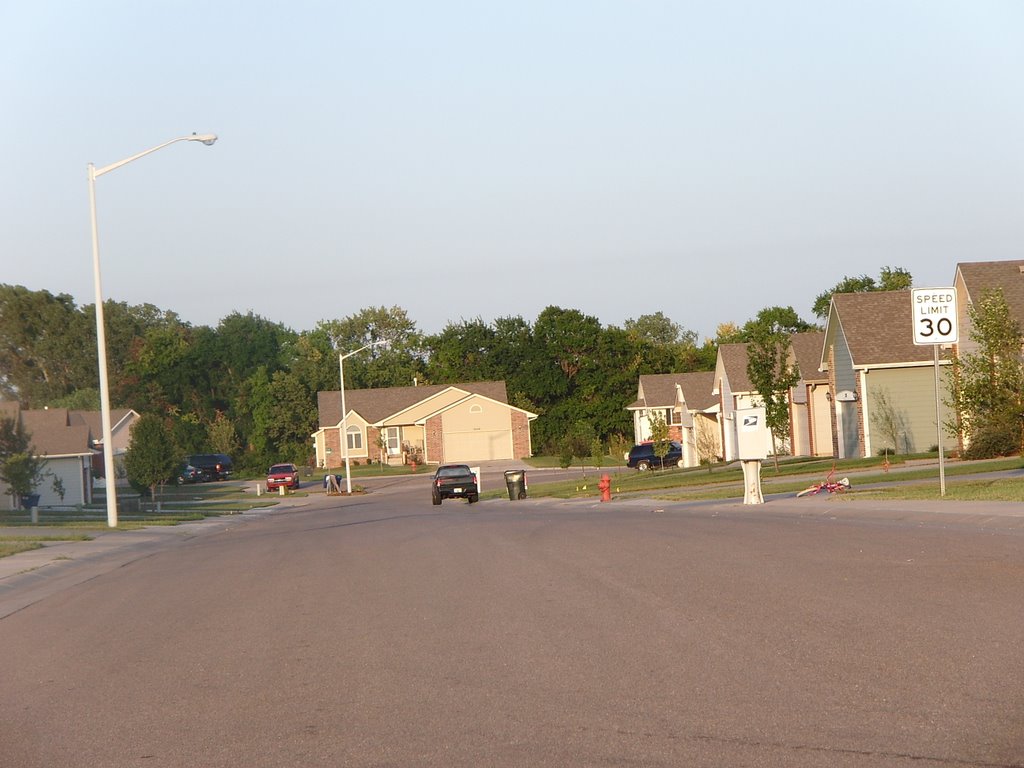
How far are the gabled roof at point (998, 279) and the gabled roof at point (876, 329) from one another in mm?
3363

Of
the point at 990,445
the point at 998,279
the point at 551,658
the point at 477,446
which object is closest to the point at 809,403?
the point at 998,279

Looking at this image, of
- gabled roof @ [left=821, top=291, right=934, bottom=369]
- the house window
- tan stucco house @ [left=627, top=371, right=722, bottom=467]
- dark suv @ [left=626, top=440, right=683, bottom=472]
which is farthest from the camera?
the house window

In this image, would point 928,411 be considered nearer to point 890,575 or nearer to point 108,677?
point 890,575

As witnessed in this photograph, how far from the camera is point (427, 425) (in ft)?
306

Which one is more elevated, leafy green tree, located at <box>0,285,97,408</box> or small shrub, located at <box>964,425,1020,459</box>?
leafy green tree, located at <box>0,285,97,408</box>

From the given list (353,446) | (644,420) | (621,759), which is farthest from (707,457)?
(353,446)

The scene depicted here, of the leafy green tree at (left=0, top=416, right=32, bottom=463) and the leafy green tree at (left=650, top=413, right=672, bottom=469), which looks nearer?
the leafy green tree at (left=0, top=416, right=32, bottom=463)

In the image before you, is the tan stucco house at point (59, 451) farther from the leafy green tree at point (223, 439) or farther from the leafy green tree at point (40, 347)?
the leafy green tree at point (40, 347)

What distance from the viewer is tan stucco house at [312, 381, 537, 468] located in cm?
9362

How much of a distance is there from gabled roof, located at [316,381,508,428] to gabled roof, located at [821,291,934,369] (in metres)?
51.3

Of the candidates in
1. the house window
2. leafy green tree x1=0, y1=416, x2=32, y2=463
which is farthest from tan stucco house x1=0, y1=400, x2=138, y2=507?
the house window

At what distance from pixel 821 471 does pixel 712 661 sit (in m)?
32.6

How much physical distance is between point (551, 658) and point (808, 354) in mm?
47581

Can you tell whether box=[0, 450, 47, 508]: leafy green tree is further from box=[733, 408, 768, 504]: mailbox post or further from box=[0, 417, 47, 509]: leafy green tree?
box=[733, 408, 768, 504]: mailbox post
